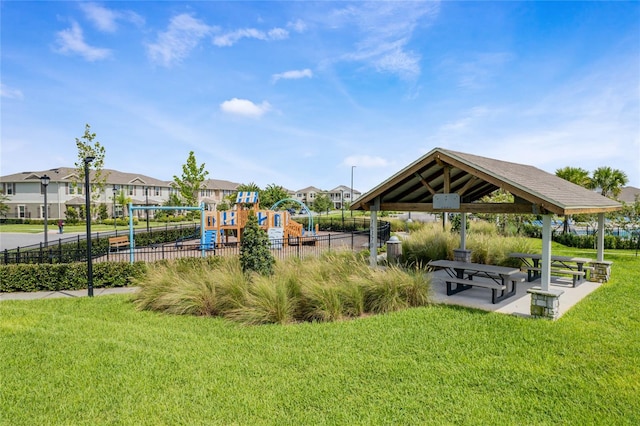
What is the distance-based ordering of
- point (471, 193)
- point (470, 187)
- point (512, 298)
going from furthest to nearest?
point (471, 193) < point (470, 187) < point (512, 298)

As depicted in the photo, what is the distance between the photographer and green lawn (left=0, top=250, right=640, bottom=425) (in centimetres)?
436

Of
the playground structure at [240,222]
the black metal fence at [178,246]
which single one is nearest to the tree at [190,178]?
the black metal fence at [178,246]

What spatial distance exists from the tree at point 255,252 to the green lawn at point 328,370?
2.17 meters

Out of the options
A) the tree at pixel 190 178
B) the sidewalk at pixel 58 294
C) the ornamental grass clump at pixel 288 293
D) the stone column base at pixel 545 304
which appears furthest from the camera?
the tree at pixel 190 178

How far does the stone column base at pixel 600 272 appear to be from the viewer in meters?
11.5

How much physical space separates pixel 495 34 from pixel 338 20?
18.3 ft

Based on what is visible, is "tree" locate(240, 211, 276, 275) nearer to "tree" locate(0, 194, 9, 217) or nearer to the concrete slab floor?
the concrete slab floor

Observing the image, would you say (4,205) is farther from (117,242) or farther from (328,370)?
(328,370)

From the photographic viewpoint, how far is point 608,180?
2869cm

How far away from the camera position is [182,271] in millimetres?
10906

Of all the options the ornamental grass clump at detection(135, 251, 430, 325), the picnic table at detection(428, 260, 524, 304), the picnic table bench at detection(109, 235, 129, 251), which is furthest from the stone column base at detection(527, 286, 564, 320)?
the picnic table bench at detection(109, 235, 129, 251)

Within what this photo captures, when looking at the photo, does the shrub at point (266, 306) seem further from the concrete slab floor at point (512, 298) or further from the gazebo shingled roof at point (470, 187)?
the gazebo shingled roof at point (470, 187)

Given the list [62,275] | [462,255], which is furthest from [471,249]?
[62,275]

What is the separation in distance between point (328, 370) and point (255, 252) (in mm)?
4969
